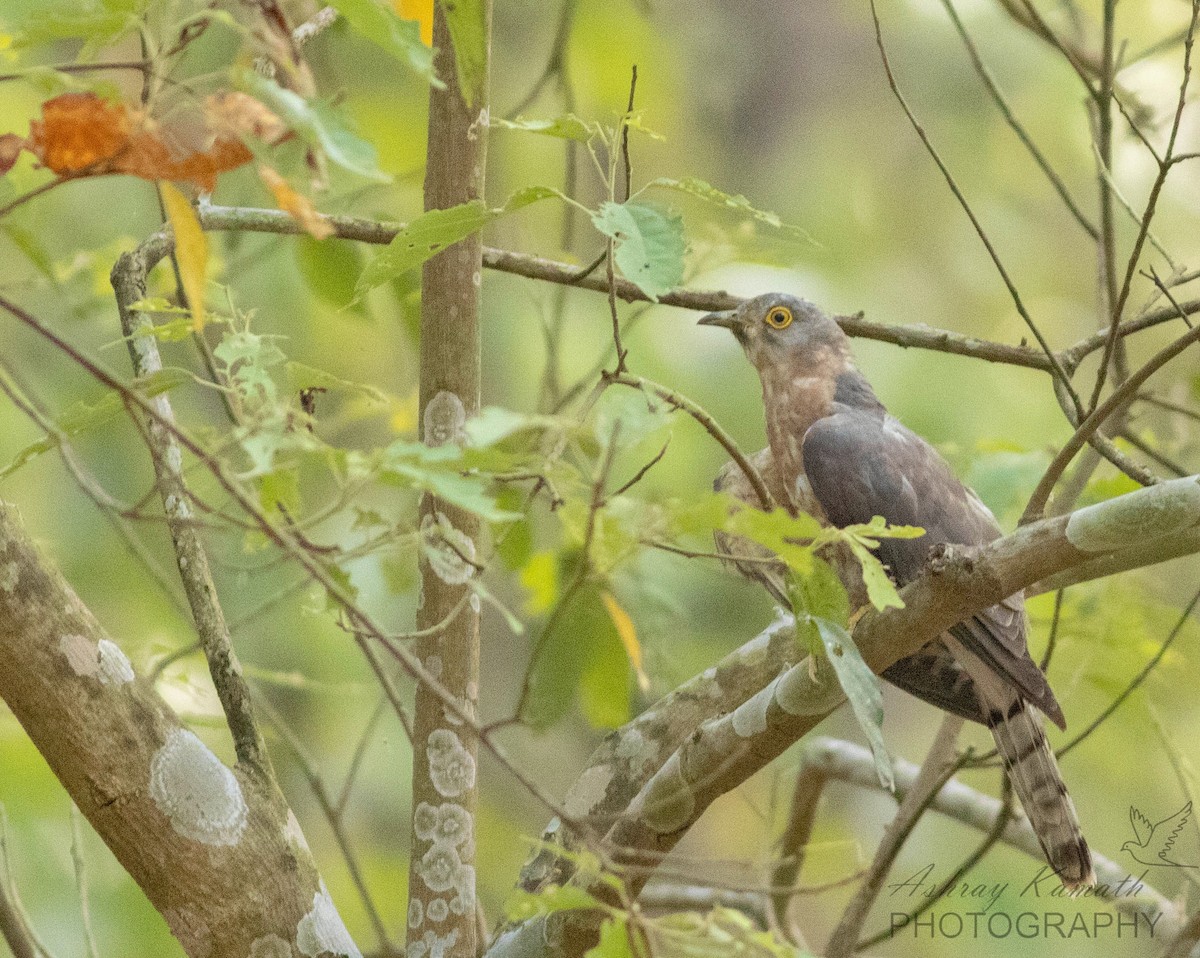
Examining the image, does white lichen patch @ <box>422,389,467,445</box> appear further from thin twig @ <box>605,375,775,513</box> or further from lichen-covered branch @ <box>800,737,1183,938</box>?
lichen-covered branch @ <box>800,737,1183,938</box>

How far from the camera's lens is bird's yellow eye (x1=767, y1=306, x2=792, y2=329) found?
389 cm

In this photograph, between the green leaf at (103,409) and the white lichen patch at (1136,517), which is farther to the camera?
the white lichen patch at (1136,517)

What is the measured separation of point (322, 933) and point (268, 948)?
96 mm

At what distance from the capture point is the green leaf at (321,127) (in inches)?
46.8

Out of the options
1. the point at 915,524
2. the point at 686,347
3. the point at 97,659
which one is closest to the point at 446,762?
the point at 97,659

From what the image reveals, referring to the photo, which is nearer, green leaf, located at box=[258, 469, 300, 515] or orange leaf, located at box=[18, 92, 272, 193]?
orange leaf, located at box=[18, 92, 272, 193]

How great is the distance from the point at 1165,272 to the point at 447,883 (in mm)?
5984

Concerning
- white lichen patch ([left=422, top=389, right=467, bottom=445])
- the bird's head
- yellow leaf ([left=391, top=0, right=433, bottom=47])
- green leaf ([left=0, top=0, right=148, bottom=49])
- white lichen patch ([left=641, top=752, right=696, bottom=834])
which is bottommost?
white lichen patch ([left=641, top=752, right=696, bottom=834])

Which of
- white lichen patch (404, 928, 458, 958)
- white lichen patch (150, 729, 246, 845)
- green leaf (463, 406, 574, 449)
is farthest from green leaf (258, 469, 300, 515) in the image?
white lichen patch (404, 928, 458, 958)

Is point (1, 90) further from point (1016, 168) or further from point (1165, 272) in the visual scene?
point (1016, 168)

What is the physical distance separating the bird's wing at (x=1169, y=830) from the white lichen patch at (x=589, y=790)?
157 centimetres

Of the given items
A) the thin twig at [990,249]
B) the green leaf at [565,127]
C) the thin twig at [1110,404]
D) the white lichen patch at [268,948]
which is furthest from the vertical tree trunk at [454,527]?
the thin twig at [1110,404]

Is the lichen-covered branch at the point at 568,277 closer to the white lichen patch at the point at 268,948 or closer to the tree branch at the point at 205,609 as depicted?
the tree branch at the point at 205,609

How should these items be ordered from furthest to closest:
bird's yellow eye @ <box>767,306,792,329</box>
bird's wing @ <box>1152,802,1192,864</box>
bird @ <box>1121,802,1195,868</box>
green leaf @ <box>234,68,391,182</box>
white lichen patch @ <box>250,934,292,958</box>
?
bird's yellow eye @ <box>767,306,792,329</box> < bird @ <box>1121,802,1195,868</box> < bird's wing @ <box>1152,802,1192,864</box> < white lichen patch @ <box>250,934,292,958</box> < green leaf @ <box>234,68,391,182</box>
